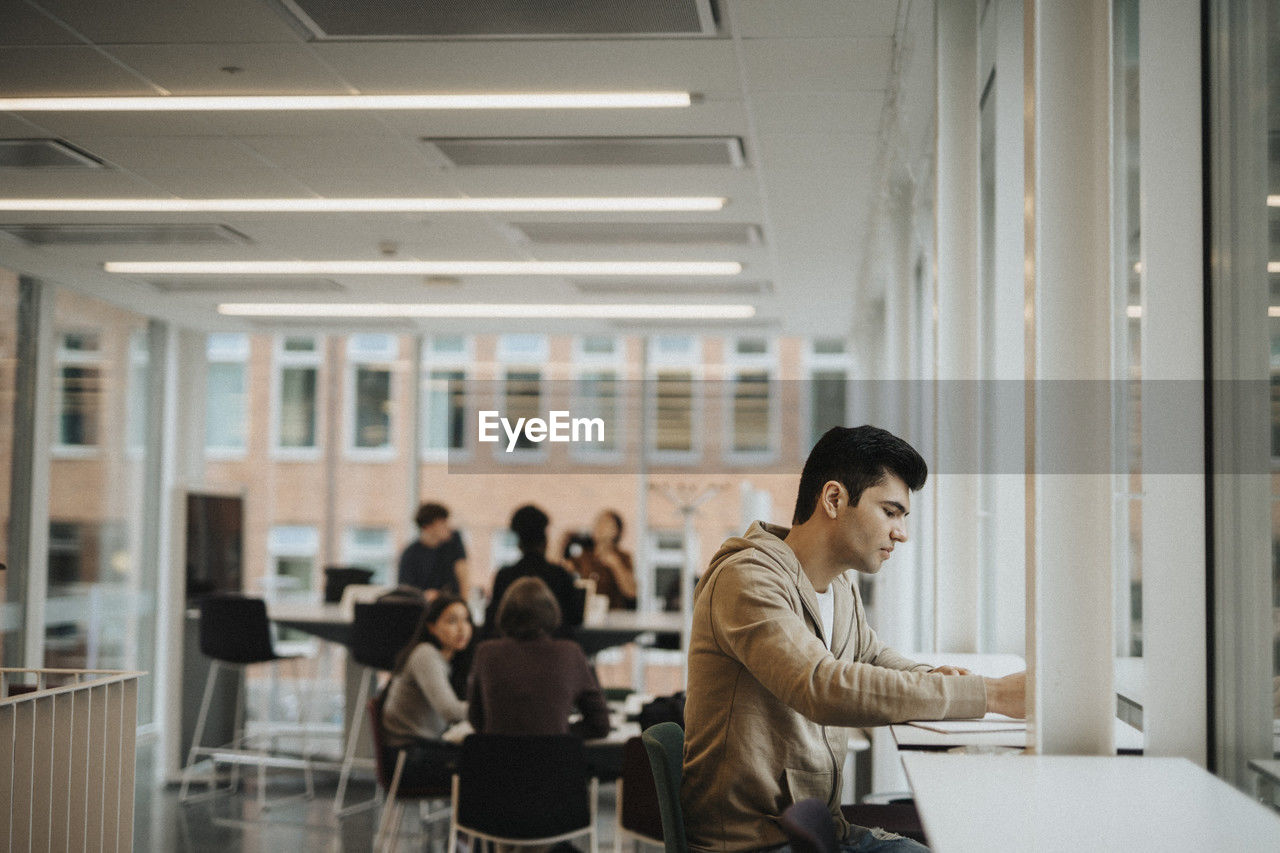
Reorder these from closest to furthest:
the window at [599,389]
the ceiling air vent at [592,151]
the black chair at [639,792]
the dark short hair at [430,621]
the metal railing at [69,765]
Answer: the metal railing at [69,765]
the black chair at [639,792]
the ceiling air vent at [592,151]
the dark short hair at [430,621]
the window at [599,389]

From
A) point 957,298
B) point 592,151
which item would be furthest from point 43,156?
point 957,298

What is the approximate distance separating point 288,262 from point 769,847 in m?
5.28

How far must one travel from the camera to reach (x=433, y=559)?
25.0 feet

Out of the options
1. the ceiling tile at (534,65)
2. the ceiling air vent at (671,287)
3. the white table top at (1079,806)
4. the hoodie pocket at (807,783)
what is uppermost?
the ceiling tile at (534,65)

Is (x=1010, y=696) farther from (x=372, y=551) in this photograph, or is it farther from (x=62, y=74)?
(x=372, y=551)

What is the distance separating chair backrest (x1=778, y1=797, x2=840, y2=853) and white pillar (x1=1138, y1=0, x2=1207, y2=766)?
2.82 feet

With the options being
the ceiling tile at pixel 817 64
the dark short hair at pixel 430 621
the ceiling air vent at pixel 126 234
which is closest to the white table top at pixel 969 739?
the ceiling tile at pixel 817 64

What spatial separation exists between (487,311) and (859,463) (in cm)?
607

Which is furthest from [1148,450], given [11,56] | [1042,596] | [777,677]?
[11,56]

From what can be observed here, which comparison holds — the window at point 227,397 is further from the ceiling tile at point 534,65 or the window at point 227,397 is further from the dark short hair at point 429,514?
the ceiling tile at point 534,65

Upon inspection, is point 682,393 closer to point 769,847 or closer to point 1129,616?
point 1129,616

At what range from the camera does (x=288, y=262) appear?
656 cm

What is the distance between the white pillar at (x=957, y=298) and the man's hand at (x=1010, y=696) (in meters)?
1.30

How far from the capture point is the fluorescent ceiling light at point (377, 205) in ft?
17.3
